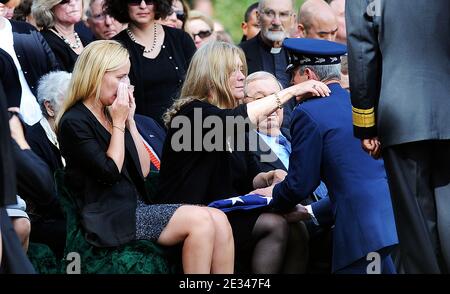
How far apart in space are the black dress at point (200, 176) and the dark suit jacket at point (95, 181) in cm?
43

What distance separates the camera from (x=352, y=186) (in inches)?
269

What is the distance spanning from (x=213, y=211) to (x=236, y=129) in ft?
1.93

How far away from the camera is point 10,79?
7.89m

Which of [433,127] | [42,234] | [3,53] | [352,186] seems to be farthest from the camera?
[3,53]

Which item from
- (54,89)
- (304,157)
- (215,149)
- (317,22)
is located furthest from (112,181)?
(317,22)

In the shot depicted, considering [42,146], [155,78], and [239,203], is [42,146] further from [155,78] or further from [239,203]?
[155,78]

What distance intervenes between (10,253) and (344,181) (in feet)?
6.79

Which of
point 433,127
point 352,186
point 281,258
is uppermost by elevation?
point 433,127

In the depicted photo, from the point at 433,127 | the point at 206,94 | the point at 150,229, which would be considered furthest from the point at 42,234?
the point at 433,127

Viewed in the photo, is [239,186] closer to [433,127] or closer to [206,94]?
[206,94]

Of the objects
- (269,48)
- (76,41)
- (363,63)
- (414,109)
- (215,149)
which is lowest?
(215,149)

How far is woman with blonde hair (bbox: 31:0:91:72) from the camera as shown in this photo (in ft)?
29.3

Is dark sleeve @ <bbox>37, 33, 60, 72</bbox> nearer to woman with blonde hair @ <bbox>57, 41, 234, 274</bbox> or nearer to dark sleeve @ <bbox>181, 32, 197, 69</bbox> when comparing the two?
dark sleeve @ <bbox>181, 32, 197, 69</bbox>

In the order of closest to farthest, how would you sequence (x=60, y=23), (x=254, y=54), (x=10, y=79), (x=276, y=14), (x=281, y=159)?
1. (x=10, y=79)
2. (x=281, y=159)
3. (x=60, y=23)
4. (x=254, y=54)
5. (x=276, y=14)
